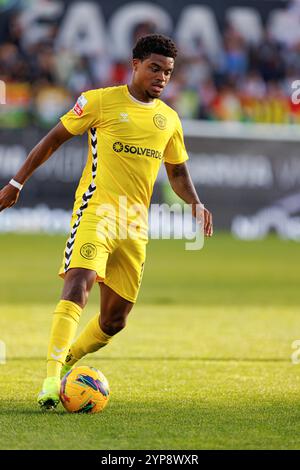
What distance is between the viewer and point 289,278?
16.6 metres

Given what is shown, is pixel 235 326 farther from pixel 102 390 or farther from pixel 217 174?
pixel 217 174

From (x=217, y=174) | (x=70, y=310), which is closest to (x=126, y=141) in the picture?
(x=70, y=310)

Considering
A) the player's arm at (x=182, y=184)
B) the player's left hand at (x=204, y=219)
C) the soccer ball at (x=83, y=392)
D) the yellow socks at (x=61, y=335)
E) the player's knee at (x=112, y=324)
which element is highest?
the player's arm at (x=182, y=184)

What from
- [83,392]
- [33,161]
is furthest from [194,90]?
[83,392]

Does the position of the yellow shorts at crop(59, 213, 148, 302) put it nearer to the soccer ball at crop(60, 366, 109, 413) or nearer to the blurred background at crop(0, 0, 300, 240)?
the soccer ball at crop(60, 366, 109, 413)

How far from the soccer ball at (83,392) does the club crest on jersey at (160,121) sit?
67.3 inches

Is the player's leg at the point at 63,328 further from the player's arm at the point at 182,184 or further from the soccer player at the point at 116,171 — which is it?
the player's arm at the point at 182,184

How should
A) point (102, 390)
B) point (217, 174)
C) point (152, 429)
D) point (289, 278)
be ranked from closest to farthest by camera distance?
point (152, 429)
point (102, 390)
point (289, 278)
point (217, 174)

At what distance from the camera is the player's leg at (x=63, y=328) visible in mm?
5973

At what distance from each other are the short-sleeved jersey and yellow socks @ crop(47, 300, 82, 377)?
71 cm

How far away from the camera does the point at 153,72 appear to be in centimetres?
648

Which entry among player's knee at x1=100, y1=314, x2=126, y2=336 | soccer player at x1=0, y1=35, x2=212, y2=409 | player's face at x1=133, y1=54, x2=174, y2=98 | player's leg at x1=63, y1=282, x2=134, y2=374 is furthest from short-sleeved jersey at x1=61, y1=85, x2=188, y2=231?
player's knee at x1=100, y1=314, x2=126, y2=336

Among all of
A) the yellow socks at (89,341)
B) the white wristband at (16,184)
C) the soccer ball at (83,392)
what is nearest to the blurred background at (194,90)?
the yellow socks at (89,341)
